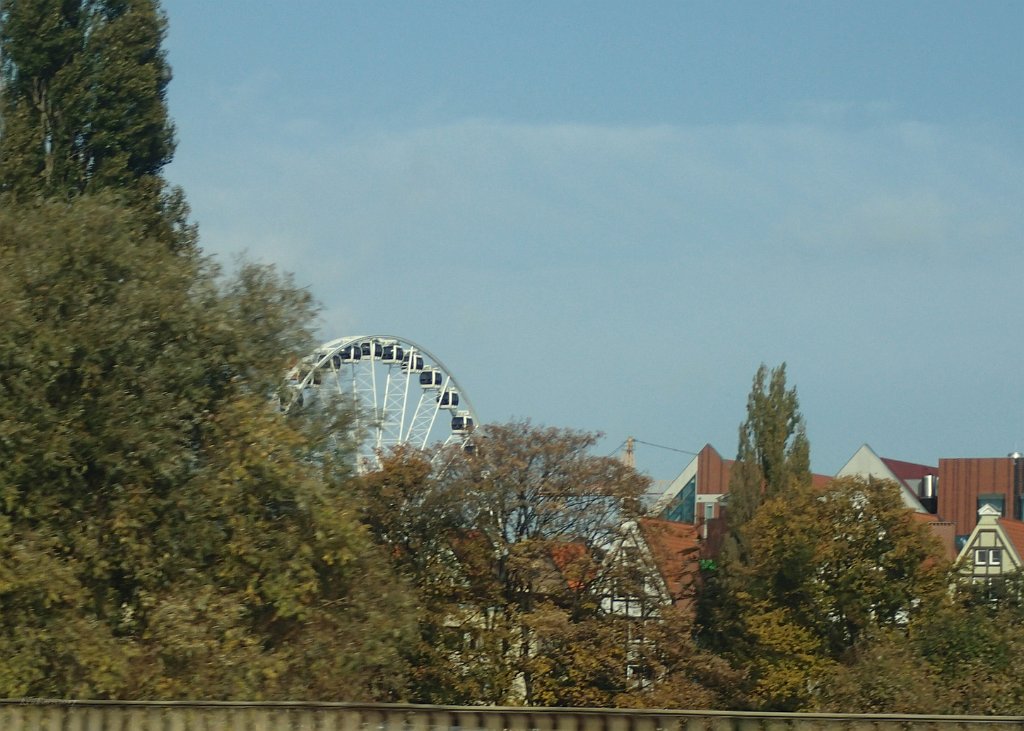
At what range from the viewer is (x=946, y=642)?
197 ft

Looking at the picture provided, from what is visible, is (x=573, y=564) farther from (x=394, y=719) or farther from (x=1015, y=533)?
(x=394, y=719)

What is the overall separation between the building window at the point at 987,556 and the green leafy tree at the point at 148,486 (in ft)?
202

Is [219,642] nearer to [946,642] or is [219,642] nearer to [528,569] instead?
[528,569]

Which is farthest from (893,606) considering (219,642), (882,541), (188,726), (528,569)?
(188,726)

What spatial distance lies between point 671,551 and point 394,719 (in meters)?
53.8

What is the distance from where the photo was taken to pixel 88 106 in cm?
3584

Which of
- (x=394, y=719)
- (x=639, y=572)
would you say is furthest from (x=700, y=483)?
(x=394, y=719)

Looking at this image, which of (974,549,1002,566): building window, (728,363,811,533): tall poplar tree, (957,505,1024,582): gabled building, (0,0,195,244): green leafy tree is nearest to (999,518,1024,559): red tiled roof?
(957,505,1024,582): gabled building

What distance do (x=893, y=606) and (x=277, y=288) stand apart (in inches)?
1604

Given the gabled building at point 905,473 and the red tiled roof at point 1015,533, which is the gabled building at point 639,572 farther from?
the gabled building at point 905,473

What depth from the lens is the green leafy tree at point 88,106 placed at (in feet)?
115

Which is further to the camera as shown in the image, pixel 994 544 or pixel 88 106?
pixel 994 544

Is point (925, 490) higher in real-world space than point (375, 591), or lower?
higher

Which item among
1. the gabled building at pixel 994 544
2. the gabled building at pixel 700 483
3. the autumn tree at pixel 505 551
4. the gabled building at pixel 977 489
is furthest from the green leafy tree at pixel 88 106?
the gabled building at pixel 700 483
